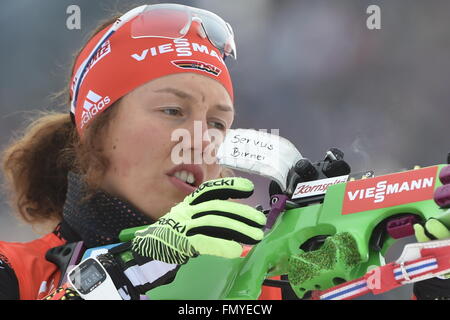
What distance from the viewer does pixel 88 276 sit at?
1.24 metres

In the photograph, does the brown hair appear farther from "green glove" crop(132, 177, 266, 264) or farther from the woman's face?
"green glove" crop(132, 177, 266, 264)

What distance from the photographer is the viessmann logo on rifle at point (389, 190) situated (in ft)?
3.08

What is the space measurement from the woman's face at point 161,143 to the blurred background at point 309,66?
965mm

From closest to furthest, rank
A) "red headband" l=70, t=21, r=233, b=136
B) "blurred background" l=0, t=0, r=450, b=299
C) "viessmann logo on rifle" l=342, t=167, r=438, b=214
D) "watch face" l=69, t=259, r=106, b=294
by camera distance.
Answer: "viessmann logo on rifle" l=342, t=167, r=438, b=214 → "watch face" l=69, t=259, r=106, b=294 → "red headband" l=70, t=21, r=233, b=136 → "blurred background" l=0, t=0, r=450, b=299

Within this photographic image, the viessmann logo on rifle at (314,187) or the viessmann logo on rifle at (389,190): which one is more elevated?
the viessmann logo on rifle at (314,187)

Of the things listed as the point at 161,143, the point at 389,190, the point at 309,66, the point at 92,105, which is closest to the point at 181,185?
the point at 161,143

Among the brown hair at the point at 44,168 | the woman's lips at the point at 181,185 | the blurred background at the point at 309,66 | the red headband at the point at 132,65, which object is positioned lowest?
the woman's lips at the point at 181,185

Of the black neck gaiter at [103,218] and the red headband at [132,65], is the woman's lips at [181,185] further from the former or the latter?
the red headband at [132,65]

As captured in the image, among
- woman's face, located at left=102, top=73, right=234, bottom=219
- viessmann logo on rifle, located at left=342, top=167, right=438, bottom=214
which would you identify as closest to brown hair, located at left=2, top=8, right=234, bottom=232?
woman's face, located at left=102, top=73, right=234, bottom=219

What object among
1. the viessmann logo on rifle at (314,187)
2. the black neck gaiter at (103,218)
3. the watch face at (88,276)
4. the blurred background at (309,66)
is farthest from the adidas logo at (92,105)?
the blurred background at (309,66)

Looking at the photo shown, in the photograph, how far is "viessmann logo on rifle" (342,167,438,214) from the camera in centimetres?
94

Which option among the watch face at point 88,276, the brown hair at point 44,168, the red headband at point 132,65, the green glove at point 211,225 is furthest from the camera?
the brown hair at point 44,168

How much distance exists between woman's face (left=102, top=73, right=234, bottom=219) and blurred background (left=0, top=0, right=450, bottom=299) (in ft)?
3.17
